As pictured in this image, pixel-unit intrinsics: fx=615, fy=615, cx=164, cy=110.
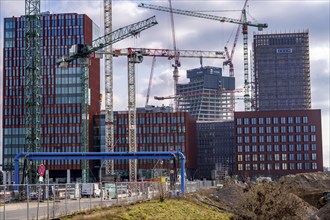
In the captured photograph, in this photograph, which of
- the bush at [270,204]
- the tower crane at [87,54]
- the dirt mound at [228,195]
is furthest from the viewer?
the tower crane at [87,54]

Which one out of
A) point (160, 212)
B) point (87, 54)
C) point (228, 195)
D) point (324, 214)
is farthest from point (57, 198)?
point (87, 54)

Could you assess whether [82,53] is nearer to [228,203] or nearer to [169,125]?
[169,125]

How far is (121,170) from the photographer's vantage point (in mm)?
198500

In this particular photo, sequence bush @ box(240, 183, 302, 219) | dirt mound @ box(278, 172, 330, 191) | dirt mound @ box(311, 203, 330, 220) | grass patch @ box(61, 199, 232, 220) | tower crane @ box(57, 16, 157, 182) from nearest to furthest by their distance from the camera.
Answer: grass patch @ box(61, 199, 232, 220) → bush @ box(240, 183, 302, 219) → dirt mound @ box(311, 203, 330, 220) → dirt mound @ box(278, 172, 330, 191) → tower crane @ box(57, 16, 157, 182)

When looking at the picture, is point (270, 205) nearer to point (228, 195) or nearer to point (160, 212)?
point (160, 212)

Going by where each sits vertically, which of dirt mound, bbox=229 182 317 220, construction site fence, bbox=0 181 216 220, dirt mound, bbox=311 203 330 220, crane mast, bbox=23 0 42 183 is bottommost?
dirt mound, bbox=311 203 330 220

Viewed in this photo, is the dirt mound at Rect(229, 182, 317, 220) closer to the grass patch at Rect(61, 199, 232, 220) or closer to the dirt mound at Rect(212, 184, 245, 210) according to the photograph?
the grass patch at Rect(61, 199, 232, 220)

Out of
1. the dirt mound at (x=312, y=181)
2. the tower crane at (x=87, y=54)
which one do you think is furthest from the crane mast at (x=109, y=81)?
the dirt mound at (x=312, y=181)

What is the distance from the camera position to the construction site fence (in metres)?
31.2

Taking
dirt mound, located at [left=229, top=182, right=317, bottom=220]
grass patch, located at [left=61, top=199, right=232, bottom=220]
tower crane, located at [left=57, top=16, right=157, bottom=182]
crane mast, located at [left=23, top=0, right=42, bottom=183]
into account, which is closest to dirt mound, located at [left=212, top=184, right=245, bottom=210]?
grass patch, located at [left=61, top=199, right=232, bottom=220]

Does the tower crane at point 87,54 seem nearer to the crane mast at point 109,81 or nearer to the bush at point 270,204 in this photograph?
the crane mast at point 109,81

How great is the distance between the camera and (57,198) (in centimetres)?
3741

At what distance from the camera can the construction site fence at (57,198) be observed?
31156 millimetres

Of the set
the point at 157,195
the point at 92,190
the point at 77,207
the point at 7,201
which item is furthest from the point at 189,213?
the point at 7,201
